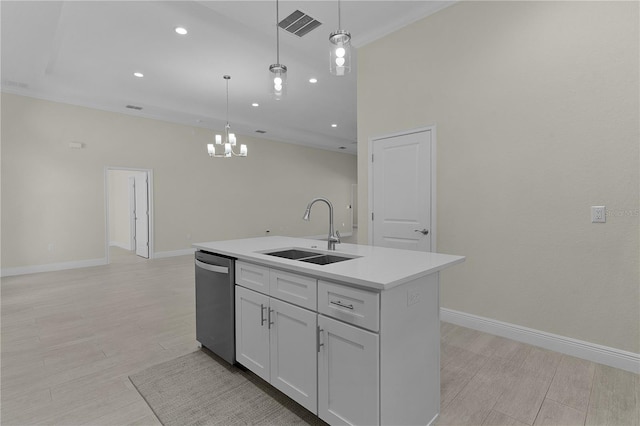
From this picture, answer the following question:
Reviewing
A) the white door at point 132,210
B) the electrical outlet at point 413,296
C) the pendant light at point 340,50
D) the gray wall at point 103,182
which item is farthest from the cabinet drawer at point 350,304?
the white door at point 132,210

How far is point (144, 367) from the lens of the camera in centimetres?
235

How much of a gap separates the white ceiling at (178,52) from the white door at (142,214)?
1526 millimetres

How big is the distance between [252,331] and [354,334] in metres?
0.89

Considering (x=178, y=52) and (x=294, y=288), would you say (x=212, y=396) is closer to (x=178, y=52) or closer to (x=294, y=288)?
(x=294, y=288)

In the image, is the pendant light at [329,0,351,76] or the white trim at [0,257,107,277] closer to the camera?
the pendant light at [329,0,351,76]

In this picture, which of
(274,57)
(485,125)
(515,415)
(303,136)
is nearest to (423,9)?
(485,125)

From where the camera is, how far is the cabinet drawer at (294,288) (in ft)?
5.37

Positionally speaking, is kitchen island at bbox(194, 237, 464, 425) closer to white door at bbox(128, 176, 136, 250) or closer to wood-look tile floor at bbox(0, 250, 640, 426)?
wood-look tile floor at bbox(0, 250, 640, 426)

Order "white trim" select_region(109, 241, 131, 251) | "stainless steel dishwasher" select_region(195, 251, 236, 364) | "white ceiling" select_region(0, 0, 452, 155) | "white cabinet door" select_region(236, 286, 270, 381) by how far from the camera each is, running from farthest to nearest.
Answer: "white trim" select_region(109, 241, 131, 251)
"white ceiling" select_region(0, 0, 452, 155)
"stainless steel dishwasher" select_region(195, 251, 236, 364)
"white cabinet door" select_region(236, 286, 270, 381)

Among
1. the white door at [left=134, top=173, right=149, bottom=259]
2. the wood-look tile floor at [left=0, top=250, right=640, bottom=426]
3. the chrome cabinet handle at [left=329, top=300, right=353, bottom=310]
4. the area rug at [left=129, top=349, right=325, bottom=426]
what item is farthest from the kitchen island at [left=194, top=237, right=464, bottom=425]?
the white door at [left=134, top=173, right=149, bottom=259]

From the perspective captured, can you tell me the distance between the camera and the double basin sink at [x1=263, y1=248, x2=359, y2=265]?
2.09 metres

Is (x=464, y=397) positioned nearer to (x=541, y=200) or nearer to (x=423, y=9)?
(x=541, y=200)

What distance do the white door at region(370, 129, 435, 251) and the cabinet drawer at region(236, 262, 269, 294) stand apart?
79.2 inches

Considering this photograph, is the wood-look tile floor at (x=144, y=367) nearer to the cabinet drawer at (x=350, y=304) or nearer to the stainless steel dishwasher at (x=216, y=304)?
the stainless steel dishwasher at (x=216, y=304)
